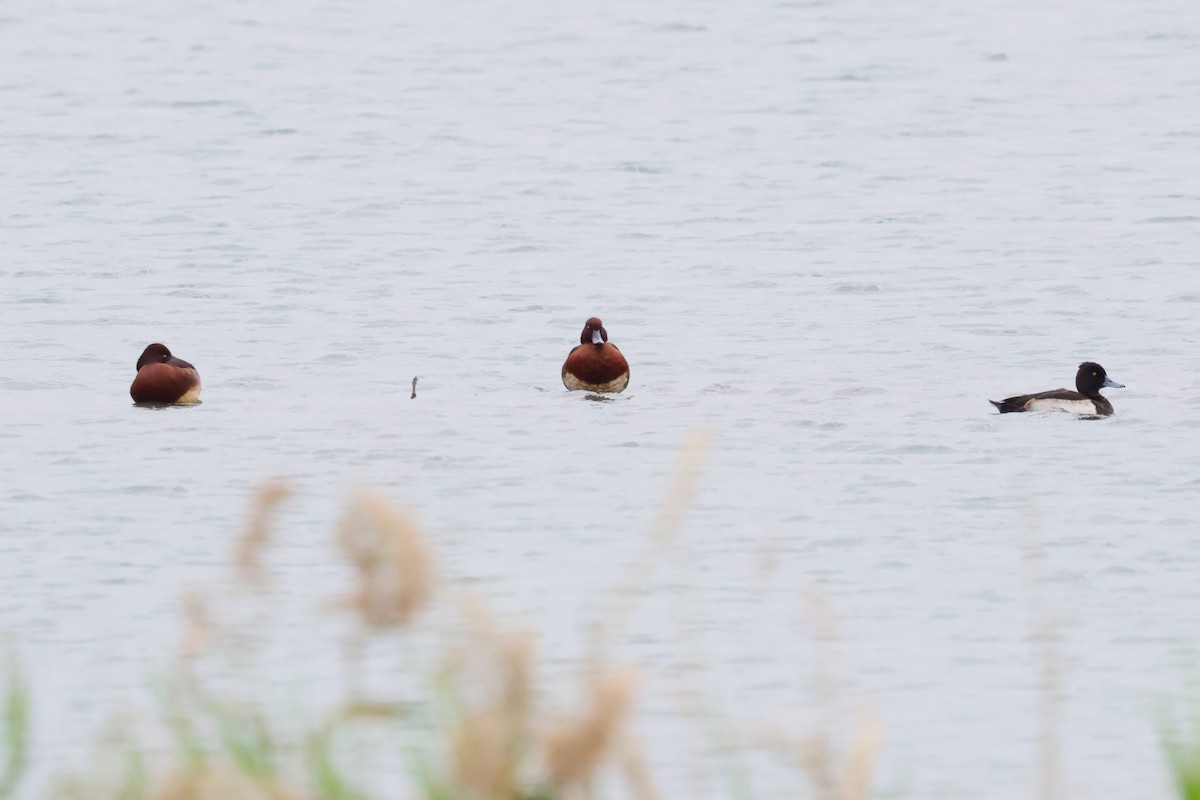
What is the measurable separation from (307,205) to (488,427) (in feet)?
43.9

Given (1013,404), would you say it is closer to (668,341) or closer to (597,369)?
(597,369)

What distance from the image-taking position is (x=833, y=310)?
2038 cm

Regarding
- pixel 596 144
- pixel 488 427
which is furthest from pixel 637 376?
pixel 596 144

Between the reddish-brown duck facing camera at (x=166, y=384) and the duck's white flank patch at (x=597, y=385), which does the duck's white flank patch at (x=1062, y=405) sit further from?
the reddish-brown duck facing camera at (x=166, y=384)

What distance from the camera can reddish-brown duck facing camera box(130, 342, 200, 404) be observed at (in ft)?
50.0

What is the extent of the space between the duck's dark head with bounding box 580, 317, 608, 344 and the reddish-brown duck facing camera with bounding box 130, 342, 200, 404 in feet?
9.25

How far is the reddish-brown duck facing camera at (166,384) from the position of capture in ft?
50.0

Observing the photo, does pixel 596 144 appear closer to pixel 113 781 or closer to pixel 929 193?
A: pixel 929 193

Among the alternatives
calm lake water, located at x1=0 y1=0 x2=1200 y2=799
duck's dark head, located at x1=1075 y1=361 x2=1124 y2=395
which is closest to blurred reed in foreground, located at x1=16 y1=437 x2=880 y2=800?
calm lake water, located at x1=0 y1=0 x2=1200 y2=799

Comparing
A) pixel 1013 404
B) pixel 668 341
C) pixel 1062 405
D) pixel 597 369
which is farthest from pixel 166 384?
pixel 1062 405

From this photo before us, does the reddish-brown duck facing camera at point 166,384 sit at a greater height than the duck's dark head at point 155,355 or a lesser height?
lesser

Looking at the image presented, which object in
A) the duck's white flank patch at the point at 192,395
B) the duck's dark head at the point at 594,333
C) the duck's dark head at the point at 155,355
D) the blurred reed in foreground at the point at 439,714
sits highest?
the blurred reed in foreground at the point at 439,714

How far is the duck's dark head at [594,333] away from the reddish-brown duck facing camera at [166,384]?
9.25 feet

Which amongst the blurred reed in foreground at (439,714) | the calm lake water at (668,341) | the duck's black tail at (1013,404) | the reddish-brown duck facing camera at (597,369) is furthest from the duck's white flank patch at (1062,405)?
the blurred reed in foreground at (439,714)
